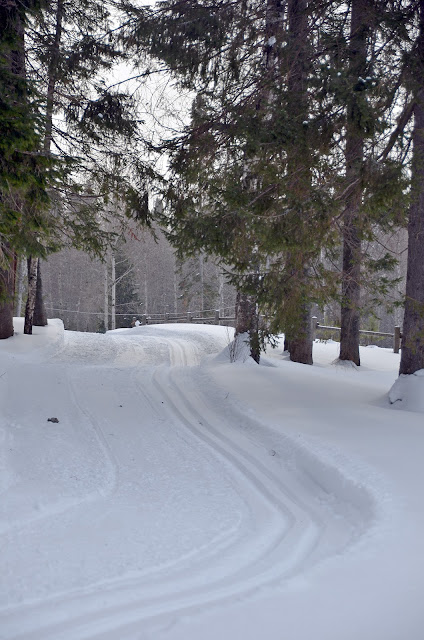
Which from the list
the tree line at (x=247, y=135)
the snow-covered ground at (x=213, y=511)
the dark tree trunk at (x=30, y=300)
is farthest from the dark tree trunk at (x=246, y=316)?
the dark tree trunk at (x=30, y=300)

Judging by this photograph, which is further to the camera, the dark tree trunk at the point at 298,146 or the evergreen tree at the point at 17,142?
the dark tree trunk at the point at 298,146

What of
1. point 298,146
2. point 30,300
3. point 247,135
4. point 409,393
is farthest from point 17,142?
point 30,300

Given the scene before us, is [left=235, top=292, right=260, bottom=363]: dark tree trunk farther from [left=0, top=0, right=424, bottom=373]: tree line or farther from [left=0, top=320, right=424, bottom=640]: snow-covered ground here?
[left=0, top=320, right=424, bottom=640]: snow-covered ground

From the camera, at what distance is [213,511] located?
4.88 m

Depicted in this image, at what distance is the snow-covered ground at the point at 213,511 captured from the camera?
10.3ft

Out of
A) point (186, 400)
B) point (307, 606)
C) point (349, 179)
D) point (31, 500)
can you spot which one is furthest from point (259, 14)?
point (307, 606)

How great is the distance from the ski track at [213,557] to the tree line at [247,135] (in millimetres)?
3194

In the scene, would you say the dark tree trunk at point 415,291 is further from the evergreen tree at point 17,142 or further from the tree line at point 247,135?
the evergreen tree at point 17,142

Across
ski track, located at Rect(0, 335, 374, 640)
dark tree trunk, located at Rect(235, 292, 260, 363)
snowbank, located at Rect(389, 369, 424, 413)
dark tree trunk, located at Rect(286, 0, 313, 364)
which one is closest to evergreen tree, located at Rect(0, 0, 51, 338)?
ski track, located at Rect(0, 335, 374, 640)

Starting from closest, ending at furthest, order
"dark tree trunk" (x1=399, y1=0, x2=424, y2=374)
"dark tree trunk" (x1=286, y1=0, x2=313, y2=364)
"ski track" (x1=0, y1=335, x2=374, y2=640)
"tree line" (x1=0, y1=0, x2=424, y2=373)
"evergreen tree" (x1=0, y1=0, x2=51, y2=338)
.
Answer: "ski track" (x1=0, y1=335, x2=374, y2=640) → "evergreen tree" (x1=0, y1=0, x2=51, y2=338) → "tree line" (x1=0, y1=0, x2=424, y2=373) → "dark tree trunk" (x1=286, y1=0, x2=313, y2=364) → "dark tree trunk" (x1=399, y1=0, x2=424, y2=374)

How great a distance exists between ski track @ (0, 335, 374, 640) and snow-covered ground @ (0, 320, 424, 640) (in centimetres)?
2

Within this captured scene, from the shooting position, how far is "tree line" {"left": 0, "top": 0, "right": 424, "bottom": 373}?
263 inches

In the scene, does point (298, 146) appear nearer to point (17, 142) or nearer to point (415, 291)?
point (415, 291)

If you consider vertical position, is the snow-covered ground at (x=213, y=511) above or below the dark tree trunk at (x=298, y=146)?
below
